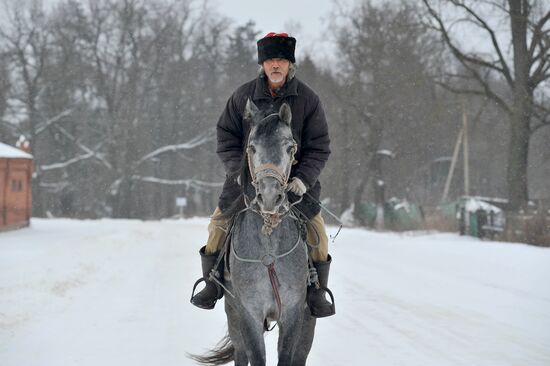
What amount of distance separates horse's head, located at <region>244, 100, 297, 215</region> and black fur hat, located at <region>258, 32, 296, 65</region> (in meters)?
0.75

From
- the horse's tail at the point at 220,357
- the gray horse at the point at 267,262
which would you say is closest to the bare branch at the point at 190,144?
the horse's tail at the point at 220,357

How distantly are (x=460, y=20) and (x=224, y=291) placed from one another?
83.0ft

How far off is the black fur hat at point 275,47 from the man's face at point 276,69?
0.11 feet

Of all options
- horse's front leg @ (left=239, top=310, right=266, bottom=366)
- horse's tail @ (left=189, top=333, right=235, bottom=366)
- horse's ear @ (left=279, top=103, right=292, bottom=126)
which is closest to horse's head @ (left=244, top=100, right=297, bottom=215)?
horse's ear @ (left=279, top=103, right=292, bottom=126)

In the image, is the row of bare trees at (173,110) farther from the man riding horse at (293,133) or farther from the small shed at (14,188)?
the man riding horse at (293,133)

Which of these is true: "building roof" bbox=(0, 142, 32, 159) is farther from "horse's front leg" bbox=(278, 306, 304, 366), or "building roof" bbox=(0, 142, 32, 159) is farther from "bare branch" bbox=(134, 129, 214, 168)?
"horse's front leg" bbox=(278, 306, 304, 366)

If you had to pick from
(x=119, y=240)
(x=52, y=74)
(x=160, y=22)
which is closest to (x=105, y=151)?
(x=52, y=74)

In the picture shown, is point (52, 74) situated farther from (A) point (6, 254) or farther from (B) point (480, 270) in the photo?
(B) point (480, 270)

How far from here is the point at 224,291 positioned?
19.1ft

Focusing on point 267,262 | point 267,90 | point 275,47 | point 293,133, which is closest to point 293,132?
point 293,133

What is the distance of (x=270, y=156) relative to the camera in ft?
15.2

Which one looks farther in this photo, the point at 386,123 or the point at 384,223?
the point at 386,123

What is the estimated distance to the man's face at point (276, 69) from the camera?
5.48 m

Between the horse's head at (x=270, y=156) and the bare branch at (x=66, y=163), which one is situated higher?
the bare branch at (x=66, y=163)
